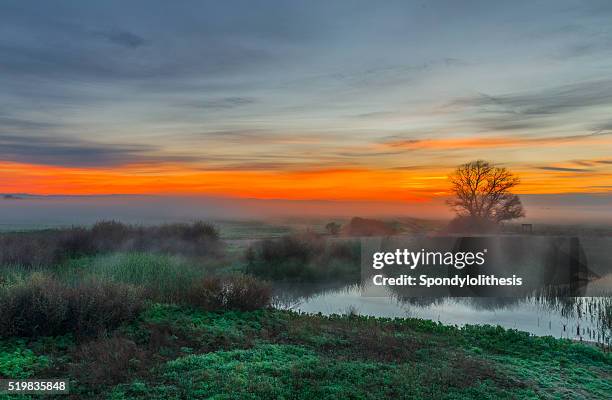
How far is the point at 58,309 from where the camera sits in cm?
1116

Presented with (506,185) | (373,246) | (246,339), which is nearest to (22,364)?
(246,339)

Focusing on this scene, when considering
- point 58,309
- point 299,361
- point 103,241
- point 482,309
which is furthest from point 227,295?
point 103,241

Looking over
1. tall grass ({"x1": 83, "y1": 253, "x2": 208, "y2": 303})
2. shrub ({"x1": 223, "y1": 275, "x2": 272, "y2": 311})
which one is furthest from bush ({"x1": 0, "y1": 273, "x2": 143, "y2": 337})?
tall grass ({"x1": 83, "y1": 253, "x2": 208, "y2": 303})

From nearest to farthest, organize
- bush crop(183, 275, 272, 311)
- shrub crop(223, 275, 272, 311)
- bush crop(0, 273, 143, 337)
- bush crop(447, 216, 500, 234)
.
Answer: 1. bush crop(0, 273, 143, 337)
2. bush crop(183, 275, 272, 311)
3. shrub crop(223, 275, 272, 311)
4. bush crop(447, 216, 500, 234)

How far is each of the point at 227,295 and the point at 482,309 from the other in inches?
473

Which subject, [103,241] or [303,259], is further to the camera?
[303,259]

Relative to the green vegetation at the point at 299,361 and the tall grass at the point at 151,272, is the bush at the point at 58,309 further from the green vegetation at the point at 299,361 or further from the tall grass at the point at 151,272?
the tall grass at the point at 151,272

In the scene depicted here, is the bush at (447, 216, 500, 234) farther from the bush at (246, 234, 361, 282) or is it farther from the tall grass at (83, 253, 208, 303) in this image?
the tall grass at (83, 253, 208, 303)

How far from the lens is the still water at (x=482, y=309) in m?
17.3

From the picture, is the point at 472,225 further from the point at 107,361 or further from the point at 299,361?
the point at 107,361

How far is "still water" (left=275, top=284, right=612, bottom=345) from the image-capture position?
1734cm

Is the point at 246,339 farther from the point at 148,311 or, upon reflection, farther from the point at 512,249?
the point at 512,249

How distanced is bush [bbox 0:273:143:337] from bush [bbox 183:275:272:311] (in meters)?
2.45

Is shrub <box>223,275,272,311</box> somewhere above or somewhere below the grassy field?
above
